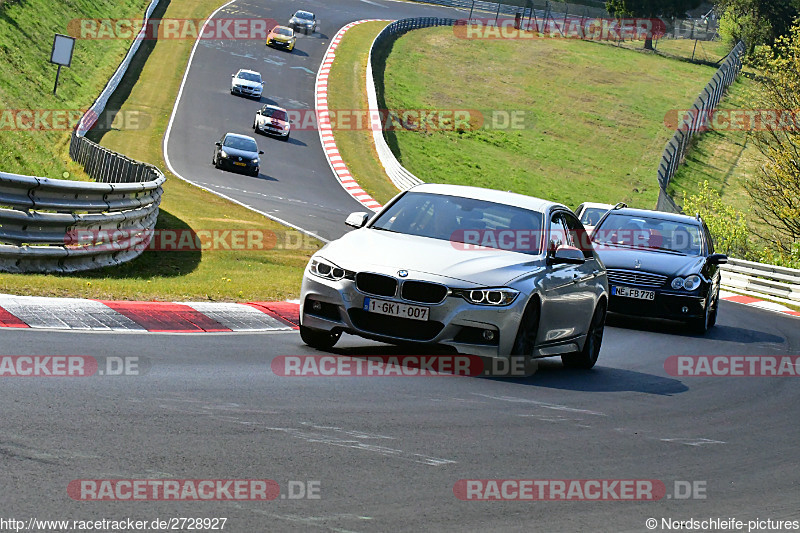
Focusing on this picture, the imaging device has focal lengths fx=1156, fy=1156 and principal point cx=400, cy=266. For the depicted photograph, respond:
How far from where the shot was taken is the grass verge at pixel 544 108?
51.3m

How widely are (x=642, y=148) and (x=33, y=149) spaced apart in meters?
38.9

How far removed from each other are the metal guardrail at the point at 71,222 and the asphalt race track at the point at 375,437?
3.87 m

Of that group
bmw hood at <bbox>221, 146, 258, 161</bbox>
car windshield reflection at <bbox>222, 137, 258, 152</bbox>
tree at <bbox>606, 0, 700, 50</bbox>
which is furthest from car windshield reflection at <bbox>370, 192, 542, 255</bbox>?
tree at <bbox>606, 0, 700, 50</bbox>

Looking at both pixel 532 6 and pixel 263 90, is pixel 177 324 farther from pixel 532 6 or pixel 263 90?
pixel 532 6

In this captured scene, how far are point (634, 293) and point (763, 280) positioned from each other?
44.2 feet

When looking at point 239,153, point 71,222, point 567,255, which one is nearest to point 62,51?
point 239,153

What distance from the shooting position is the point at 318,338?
10.2 metres

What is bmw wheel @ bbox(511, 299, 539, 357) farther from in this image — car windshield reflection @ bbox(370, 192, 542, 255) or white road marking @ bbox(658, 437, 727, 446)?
white road marking @ bbox(658, 437, 727, 446)

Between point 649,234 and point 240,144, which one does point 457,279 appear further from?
point 240,144

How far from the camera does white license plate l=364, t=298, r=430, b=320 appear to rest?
937cm

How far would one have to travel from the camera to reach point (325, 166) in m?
43.6

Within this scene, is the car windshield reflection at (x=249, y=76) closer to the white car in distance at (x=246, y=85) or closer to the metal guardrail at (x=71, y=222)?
the white car in distance at (x=246, y=85)

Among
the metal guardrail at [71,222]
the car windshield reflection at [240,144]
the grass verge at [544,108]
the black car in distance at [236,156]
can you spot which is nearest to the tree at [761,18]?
the grass verge at [544,108]

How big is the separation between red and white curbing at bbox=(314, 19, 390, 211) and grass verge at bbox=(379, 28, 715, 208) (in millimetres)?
3127
